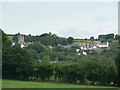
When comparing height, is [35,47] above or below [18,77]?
above

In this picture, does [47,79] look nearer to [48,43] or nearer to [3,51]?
[3,51]

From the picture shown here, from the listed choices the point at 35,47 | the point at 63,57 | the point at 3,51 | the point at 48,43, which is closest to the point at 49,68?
the point at 3,51

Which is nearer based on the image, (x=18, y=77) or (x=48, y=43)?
(x=18, y=77)

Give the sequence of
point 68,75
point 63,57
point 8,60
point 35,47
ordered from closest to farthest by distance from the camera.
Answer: point 68,75, point 8,60, point 63,57, point 35,47

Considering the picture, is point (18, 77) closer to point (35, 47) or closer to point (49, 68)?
point (49, 68)

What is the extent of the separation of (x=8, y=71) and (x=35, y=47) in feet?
77.4

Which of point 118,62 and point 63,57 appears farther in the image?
point 63,57

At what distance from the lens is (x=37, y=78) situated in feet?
91.0

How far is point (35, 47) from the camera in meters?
51.4

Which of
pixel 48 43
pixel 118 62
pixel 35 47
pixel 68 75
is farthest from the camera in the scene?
pixel 48 43

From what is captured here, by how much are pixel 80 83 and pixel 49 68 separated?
3.63 metres

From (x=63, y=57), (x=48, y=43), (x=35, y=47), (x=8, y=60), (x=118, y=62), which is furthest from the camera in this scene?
(x=48, y=43)

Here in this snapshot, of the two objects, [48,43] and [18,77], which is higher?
[48,43]

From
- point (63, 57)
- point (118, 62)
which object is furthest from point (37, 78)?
point (63, 57)
